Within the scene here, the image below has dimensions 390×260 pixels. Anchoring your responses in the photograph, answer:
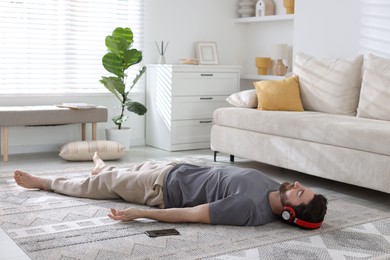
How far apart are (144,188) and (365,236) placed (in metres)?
1.18

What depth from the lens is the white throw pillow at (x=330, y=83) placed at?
14.9 ft

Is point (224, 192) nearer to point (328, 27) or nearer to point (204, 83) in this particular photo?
point (328, 27)

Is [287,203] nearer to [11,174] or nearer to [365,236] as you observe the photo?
[365,236]

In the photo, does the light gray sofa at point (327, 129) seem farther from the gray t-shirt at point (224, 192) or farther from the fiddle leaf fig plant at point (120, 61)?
the fiddle leaf fig plant at point (120, 61)

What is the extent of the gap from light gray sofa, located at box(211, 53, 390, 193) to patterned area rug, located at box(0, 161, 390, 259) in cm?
37

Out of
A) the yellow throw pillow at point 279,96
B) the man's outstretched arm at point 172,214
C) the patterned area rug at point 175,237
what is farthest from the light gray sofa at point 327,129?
the man's outstretched arm at point 172,214

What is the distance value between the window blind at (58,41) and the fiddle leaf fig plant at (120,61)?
0.97 ft

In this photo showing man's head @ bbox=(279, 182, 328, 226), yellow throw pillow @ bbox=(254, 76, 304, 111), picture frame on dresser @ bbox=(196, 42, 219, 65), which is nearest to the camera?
man's head @ bbox=(279, 182, 328, 226)

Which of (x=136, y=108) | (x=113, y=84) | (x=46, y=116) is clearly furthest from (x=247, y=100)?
(x=46, y=116)

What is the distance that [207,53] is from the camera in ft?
20.2

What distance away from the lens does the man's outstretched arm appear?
2891mm

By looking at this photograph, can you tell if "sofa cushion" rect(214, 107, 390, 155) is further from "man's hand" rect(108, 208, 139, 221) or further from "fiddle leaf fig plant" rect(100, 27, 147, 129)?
"man's hand" rect(108, 208, 139, 221)

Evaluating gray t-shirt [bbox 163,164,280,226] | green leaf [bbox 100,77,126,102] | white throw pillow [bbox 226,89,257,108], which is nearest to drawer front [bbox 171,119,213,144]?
green leaf [bbox 100,77,126,102]

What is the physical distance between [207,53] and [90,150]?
6.07 feet
